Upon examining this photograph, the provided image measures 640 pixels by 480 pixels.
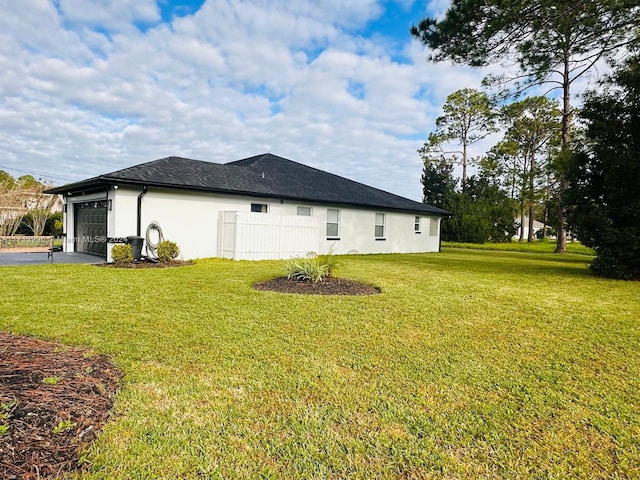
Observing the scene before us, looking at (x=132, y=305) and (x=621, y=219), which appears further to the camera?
(x=621, y=219)

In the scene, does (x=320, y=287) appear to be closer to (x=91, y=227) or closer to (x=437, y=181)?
(x=91, y=227)

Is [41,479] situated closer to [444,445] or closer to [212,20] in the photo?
[444,445]

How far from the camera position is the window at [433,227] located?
20375mm

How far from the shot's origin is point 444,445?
221cm

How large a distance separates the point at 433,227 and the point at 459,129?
18.6 m

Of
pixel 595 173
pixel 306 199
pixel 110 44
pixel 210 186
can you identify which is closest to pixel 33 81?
pixel 110 44

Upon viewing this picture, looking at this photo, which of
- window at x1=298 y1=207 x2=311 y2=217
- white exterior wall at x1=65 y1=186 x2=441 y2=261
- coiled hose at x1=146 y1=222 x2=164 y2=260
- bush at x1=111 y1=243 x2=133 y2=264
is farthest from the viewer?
window at x1=298 y1=207 x2=311 y2=217

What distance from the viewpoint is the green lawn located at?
6.77 ft

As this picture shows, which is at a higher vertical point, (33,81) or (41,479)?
(33,81)

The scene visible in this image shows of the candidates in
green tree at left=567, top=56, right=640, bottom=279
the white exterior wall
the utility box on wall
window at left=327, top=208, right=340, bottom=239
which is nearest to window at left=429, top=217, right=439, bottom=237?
the white exterior wall

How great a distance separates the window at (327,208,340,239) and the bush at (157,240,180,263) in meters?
6.88

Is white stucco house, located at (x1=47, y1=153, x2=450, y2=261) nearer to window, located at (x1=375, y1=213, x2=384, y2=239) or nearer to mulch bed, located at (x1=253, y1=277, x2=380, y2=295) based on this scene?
window, located at (x1=375, y1=213, x2=384, y2=239)

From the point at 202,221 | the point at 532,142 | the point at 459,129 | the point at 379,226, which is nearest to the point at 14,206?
the point at 202,221

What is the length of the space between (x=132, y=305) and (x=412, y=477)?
4751 millimetres
